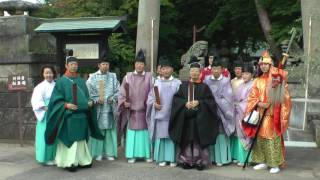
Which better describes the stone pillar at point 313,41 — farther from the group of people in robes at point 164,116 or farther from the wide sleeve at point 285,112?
the wide sleeve at point 285,112

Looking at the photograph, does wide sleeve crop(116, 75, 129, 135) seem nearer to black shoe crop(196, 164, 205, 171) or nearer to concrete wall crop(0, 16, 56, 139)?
black shoe crop(196, 164, 205, 171)

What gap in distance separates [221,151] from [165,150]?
35.3 inches

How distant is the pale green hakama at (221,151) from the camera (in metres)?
8.26

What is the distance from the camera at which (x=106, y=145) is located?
877 cm

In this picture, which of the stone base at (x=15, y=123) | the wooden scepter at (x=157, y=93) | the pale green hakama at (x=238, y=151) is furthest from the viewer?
the stone base at (x=15, y=123)

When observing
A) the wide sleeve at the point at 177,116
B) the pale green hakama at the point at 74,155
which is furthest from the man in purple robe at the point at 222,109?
the pale green hakama at the point at 74,155

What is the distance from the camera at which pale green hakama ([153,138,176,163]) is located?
8180 mm

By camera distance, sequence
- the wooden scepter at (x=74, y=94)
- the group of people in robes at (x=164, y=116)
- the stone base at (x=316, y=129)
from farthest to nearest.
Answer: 1. the stone base at (x=316, y=129)
2. the wooden scepter at (x=74, y=94)
3. the group of people in robes at (x=164, y=116)

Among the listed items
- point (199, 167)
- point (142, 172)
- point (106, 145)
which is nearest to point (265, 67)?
point (199, 167)

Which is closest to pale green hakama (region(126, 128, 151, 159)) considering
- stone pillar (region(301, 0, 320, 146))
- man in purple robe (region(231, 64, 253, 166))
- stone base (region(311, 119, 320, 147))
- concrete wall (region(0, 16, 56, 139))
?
man in purple robe (region(231, 64, 253, 166))

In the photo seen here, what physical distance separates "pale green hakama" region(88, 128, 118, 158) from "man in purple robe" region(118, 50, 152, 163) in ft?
1.12

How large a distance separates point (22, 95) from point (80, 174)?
11.3 feet

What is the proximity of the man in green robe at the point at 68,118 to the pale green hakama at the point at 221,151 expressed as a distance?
6.91 feet

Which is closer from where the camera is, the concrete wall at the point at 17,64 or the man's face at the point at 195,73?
the man's face at the point at 195,73
